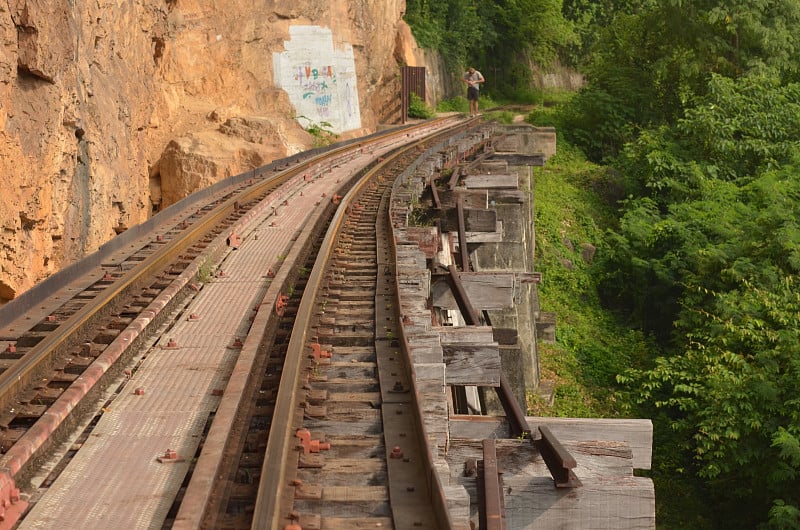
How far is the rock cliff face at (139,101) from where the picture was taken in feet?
35.7

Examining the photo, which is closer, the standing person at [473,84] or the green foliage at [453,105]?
the standing person at [473,84]

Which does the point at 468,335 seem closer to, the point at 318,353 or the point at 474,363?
the point at 474,363

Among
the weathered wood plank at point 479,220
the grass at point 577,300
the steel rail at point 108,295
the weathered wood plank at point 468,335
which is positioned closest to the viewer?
the steel rail at point 108,295

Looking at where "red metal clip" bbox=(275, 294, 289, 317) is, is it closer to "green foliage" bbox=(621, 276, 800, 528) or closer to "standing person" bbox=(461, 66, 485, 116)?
"green foliage" bbox=(621, 276, 800, 528)

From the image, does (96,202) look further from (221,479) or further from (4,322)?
(221,479)

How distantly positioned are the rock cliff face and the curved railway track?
1673 mm

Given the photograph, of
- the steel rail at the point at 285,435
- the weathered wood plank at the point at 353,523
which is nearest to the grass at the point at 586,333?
the steel rail at the point at 285,435

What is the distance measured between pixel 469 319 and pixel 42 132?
607 cm

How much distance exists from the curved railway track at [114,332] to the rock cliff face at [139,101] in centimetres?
167

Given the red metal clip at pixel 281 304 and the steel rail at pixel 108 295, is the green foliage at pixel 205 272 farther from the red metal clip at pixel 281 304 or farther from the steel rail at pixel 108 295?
the red metal clip at pixel 281 304

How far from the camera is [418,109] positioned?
123ft

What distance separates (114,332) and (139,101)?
1163cm

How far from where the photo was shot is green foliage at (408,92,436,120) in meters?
37.4

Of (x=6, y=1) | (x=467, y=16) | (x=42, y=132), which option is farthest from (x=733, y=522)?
(x=467, y=16)
